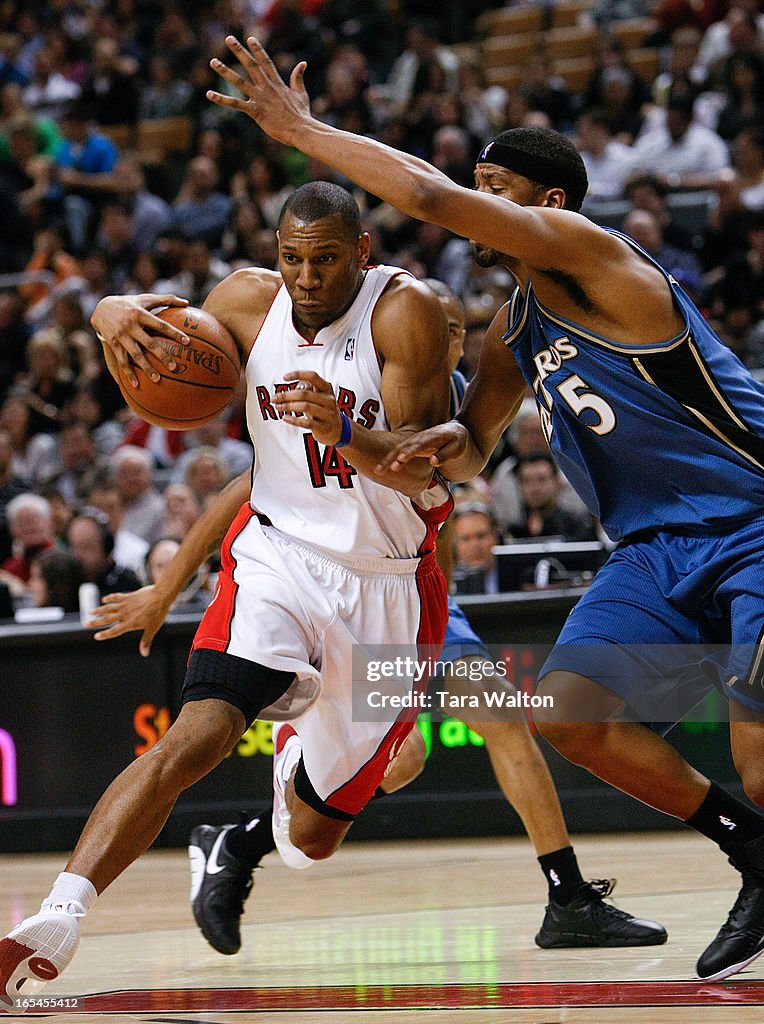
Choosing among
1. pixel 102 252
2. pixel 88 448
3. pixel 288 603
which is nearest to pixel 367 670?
pixel 288 603

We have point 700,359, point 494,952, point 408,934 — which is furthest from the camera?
point 408,934

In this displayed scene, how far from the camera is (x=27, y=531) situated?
948 cm

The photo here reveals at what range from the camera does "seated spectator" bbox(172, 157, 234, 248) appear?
43.5ft

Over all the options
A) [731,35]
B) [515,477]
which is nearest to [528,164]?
[515,477]

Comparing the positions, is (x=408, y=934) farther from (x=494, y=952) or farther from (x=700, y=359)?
(x=700, y=359)

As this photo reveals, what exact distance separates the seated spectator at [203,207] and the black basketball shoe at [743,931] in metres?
10.2

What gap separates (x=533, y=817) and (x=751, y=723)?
138 cm

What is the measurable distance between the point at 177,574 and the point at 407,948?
1274mm

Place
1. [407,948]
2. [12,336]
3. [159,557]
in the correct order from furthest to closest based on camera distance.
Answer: [12,336] → [159,557] → [407,948]

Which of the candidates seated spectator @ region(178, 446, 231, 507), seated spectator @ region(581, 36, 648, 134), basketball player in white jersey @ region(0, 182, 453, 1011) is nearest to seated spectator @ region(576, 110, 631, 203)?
seated spectator @ region(581, 36, 648, 134)

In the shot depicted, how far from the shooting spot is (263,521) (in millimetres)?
4066

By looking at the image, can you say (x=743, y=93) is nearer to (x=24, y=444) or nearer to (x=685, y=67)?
(x=685, y=67)

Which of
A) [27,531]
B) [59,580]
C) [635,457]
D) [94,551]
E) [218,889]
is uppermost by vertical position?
[635,457]

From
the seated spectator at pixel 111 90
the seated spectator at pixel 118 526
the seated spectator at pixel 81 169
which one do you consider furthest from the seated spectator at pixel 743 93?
the seated spectator at pixel 111 90
